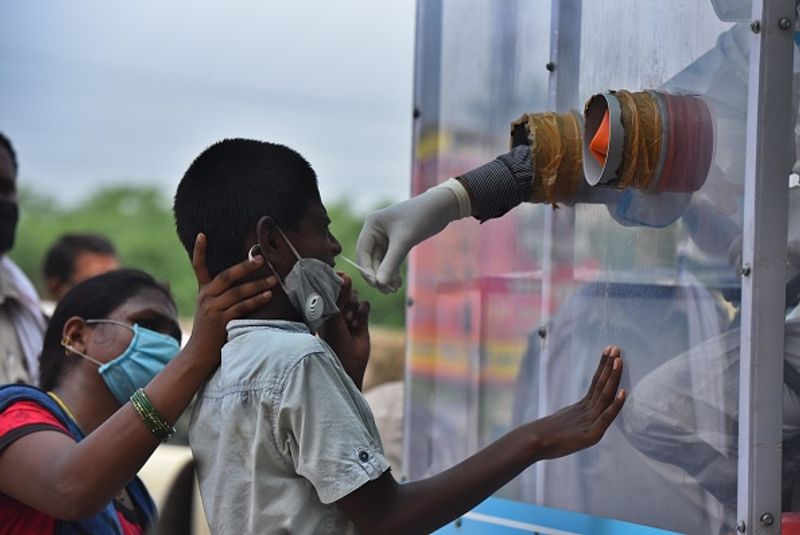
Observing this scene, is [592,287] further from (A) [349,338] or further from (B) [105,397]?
(B) [105,397]

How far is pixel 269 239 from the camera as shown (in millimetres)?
1857

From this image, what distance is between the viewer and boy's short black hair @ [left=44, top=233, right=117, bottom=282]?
17.2ft

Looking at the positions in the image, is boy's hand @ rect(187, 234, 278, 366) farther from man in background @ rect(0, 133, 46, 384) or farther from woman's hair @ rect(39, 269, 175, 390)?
man in background @ rect(0, 133, 46, 384)

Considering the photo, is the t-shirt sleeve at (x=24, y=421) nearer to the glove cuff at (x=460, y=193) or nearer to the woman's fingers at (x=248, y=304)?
the woman's fingers at (x=248, y=304)

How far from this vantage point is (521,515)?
2.32 m

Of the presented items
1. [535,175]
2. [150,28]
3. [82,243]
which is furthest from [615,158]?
[150,28]

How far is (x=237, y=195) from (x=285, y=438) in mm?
393

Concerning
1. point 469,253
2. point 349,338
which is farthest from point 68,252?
point 349,338

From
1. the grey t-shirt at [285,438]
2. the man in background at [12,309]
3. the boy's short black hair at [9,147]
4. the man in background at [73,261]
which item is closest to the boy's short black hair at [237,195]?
the grey t-shirt at [285,438]

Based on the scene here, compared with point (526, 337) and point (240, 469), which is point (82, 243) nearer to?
point (526, 337)

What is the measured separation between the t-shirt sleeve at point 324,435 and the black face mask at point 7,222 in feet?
9.37

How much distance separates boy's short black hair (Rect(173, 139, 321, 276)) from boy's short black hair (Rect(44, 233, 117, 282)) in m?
3.42

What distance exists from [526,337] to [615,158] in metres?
0.54

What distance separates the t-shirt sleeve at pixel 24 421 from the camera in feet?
7.01
